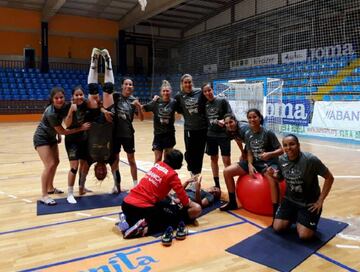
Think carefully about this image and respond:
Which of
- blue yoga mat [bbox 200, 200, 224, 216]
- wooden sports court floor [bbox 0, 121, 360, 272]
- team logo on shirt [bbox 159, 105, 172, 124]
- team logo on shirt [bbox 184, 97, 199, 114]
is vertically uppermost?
team logo on shirt [bbox 184, 97, 199, 114]

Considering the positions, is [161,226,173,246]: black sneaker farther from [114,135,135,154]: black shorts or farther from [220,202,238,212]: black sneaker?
[114,135,135,154]: black shorts

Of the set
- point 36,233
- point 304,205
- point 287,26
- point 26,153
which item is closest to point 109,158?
point 36,233

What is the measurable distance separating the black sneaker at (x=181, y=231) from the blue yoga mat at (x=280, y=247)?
1.54 feet

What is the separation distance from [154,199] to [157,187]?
0.13m

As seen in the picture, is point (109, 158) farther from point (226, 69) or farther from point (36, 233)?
point (226, 69)

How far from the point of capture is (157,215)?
356cm

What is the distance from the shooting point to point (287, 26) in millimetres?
16344

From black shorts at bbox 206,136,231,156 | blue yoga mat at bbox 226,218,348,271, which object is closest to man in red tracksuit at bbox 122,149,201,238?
blue yoga mat at bbox 226,218,348,271

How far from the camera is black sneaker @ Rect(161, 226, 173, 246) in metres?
3.24

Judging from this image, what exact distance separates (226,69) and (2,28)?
490 inches

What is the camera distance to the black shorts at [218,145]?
4645 mm

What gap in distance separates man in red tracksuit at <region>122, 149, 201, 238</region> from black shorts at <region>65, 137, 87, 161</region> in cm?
141

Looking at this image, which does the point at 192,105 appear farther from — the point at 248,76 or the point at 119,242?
the point at 248,76

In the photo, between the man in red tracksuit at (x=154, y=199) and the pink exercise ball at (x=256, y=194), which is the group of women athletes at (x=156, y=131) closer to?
the pink exercise ball at (x=256, y=194)
